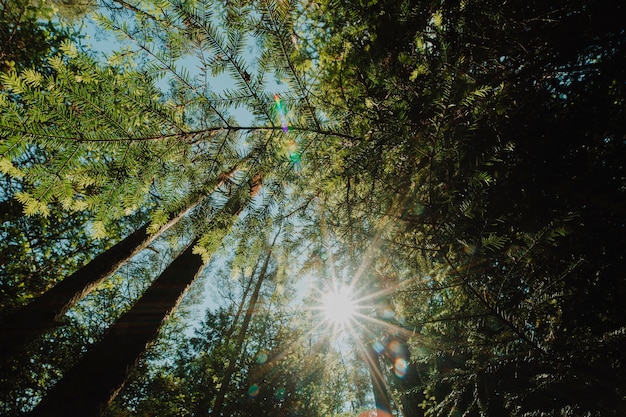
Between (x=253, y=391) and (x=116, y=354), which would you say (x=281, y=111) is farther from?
(x=253, y=391)

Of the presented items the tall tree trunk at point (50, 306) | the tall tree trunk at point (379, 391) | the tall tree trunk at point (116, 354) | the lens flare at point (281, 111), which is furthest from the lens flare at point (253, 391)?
the lens flare at point (281, 111)

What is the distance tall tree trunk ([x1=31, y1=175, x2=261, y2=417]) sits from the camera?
215cm

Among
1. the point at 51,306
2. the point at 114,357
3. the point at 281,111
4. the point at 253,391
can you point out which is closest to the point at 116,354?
the point at 114,357

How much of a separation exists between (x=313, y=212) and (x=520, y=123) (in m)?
2.03

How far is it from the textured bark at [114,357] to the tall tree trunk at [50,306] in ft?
2.16

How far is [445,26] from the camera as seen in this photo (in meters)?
2.30

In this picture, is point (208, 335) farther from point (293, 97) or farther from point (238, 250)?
point (293, 97)

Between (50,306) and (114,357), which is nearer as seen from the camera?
(114,357)

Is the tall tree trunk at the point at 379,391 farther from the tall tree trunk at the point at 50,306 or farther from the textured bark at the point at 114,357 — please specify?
the tall tree trunk at the point at 50,306

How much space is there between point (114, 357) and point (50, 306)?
1.46 m

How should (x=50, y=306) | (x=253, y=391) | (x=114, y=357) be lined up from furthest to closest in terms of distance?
(x=253, y=391)
(x=50, y=306)
(x=114, y=357)

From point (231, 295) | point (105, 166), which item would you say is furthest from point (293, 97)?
point (231, 295)

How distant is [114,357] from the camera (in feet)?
8.18

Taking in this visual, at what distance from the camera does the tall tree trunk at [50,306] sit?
2.95 meters
